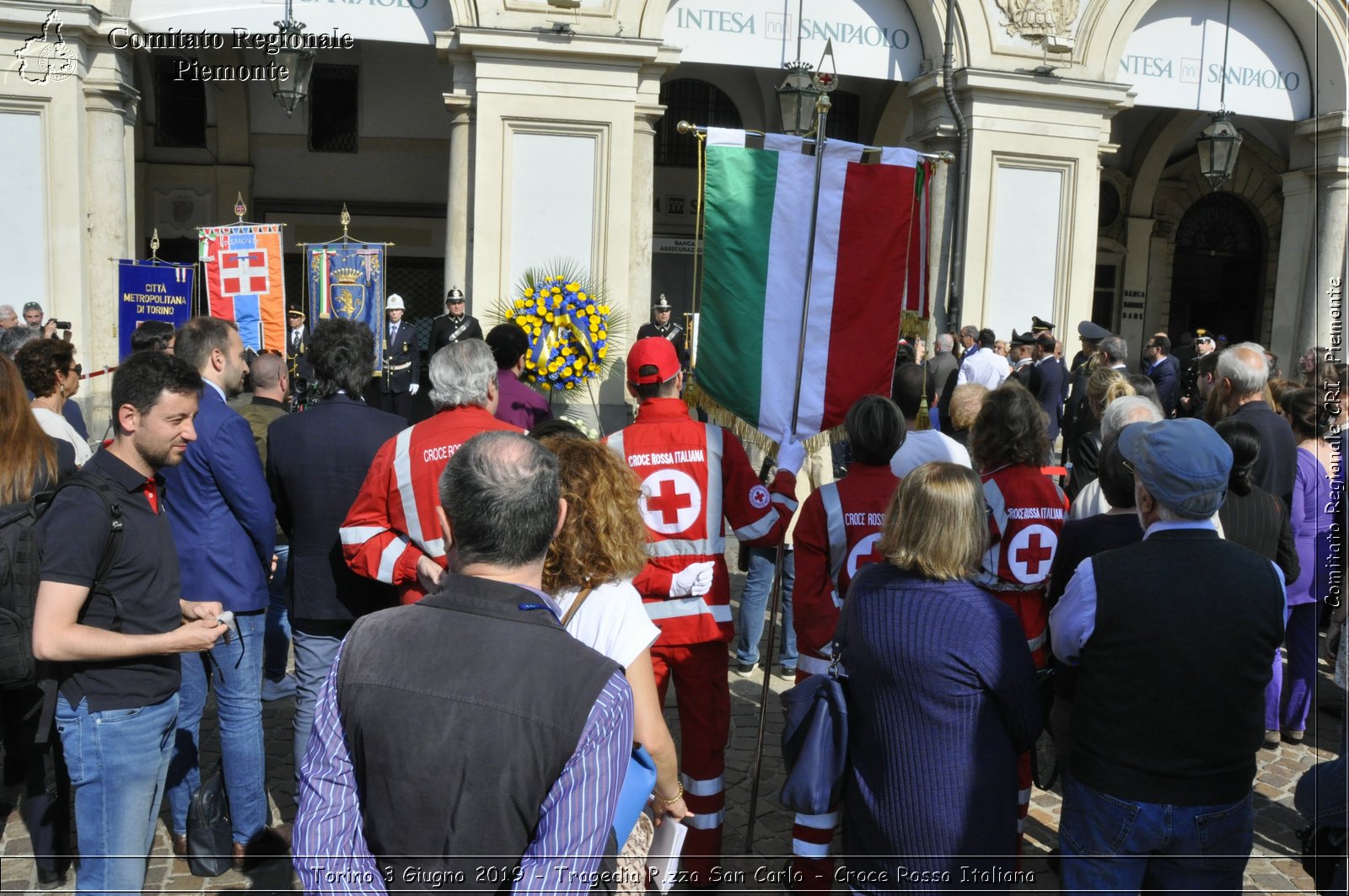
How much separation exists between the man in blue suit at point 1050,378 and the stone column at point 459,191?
619 centimetres

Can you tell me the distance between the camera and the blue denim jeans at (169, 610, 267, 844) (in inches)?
165

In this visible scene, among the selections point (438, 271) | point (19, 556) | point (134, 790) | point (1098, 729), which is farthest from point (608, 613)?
point (438, 271)

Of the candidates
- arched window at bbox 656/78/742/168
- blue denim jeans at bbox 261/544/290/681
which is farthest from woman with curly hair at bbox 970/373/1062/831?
arched window at bbox 656/78/742/168

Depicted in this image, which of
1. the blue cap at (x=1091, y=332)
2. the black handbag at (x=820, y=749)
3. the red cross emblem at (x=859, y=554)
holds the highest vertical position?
the blue cap at (x=1091, y=332)

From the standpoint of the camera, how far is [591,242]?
12391 mm

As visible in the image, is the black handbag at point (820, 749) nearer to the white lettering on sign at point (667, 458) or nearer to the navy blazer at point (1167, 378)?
the white lettering on sign at point (667, 458)

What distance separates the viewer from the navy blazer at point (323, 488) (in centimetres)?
427

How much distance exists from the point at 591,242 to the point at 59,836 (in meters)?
9.08

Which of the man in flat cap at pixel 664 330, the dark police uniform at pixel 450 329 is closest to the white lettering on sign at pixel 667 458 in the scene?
the dark police uniform at pixel 450 329

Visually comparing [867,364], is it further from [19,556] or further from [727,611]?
[19,556]

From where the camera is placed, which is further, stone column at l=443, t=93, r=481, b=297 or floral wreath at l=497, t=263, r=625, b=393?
stone column at l=443, t=93, r=481, b=297

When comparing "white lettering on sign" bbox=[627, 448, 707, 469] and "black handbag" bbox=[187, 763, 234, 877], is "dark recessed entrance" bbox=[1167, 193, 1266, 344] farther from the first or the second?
"black handbag" bbox=[187, 763, 234, 877]

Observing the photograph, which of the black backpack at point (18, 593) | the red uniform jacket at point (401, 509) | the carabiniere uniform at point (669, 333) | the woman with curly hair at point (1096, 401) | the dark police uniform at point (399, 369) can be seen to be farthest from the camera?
the dark police uniform at point (399, 369)

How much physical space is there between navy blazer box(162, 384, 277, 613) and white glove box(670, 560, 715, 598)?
1.59m
